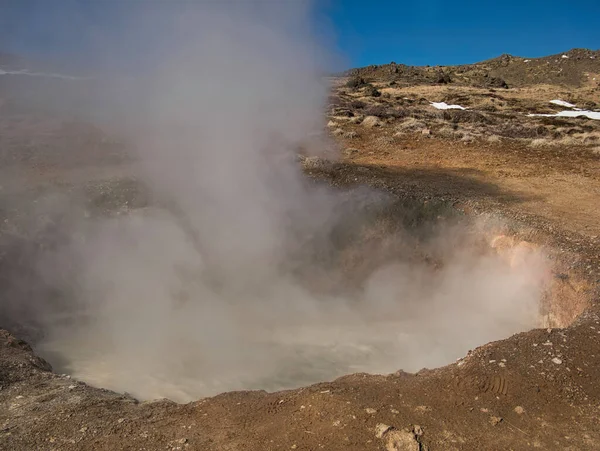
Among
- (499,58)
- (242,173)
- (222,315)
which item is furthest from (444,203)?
(499,58)

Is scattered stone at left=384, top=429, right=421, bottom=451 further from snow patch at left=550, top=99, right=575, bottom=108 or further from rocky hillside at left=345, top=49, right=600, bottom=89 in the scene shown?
rocky hillside at left=345, top=49, right=600, bottom=89

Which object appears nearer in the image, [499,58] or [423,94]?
[423,94]

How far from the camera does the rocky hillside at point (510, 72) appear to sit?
127ft

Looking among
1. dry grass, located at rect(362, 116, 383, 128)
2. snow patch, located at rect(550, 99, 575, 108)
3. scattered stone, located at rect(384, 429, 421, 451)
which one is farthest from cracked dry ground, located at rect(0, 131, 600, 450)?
snow patch, located at rect(550, 99, 575, 108)

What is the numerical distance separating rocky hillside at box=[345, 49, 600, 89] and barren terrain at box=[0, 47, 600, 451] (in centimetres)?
2513

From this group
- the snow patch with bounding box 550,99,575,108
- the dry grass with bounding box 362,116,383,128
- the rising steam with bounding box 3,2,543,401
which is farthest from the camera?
the snow patch with bounding box 550,99,575,108

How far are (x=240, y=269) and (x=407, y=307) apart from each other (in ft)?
8.43

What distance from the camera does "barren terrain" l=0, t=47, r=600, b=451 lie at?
3000mm

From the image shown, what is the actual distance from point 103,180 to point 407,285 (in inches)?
211

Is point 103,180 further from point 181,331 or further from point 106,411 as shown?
point 106,411

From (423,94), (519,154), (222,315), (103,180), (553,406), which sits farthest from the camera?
(423,94)

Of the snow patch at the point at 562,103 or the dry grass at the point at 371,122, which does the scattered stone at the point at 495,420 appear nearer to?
the dry grass at the point at 371,122

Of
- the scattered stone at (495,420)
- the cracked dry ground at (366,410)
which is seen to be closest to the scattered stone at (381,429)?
the cracked dry ground at (366,410)

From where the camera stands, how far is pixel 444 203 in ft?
25.1
